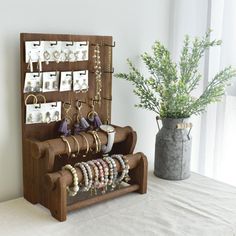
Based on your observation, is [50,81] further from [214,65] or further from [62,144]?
[214,65]

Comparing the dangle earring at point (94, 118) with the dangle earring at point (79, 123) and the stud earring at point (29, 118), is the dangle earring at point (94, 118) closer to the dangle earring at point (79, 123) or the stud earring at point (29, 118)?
the dangle earring at point (79, 123)

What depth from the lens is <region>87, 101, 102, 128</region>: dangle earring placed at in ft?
3.78

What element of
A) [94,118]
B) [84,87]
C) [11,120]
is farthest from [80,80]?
[11,120]

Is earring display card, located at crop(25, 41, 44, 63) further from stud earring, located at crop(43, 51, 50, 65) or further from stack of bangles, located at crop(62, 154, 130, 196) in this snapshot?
stack of bangles, located at crop(62, 154, 130, 196)

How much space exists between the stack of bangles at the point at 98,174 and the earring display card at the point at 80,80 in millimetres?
229

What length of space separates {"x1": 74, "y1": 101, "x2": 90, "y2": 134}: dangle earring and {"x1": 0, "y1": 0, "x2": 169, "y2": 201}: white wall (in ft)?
0.56

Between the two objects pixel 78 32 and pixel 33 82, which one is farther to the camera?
pixel 78 32

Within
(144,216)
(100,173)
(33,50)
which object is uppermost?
(33,50)

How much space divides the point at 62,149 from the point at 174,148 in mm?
401

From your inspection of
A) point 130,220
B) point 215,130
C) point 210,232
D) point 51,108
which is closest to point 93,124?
point 51,108

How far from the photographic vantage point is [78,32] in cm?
115

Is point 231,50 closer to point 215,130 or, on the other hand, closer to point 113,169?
point 215,130

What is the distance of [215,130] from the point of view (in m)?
1.49

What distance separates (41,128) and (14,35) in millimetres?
271
